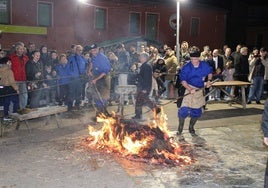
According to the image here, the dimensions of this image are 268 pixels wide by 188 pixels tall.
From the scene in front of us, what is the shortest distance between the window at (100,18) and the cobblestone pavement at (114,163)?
1671cm

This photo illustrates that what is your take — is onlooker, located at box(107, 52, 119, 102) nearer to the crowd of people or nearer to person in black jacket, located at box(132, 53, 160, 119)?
the crowd of people

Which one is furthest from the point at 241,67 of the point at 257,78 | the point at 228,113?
the point at 228,113

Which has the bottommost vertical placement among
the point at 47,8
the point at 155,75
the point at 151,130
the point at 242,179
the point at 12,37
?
the point at 242,179

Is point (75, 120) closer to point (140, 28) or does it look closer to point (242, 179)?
point (242, 179)

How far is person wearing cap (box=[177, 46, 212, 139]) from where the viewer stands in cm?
753

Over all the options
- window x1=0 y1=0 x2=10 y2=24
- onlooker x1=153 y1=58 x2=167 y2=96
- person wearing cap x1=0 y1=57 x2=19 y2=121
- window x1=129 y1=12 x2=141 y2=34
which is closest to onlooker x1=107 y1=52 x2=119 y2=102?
onlooker x1=153 y1=58 x2=167 y2=96

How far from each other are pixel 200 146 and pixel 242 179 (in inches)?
68.8

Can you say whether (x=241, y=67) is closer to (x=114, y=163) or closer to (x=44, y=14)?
(x=114, y=163)

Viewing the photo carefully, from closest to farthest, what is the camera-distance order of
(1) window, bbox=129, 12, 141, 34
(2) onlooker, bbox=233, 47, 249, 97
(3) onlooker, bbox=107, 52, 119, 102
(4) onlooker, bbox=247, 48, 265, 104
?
(3) onlooker, bbox=107, 52, 119, 102
(4) onlooker, bbox=247, 48, 265, 104
(2) onlooker, bbox=233, 47, 249, 97
(1) window, bbox=129, 12, 141, 34

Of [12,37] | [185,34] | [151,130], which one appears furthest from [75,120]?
[185,34]

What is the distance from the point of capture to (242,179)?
536 cm

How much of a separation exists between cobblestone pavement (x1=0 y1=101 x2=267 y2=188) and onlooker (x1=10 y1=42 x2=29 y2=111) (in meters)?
1.33

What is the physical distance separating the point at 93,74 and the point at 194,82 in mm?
2727

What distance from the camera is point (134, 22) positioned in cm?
2641
